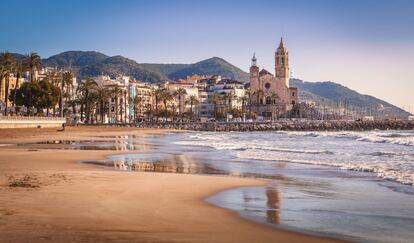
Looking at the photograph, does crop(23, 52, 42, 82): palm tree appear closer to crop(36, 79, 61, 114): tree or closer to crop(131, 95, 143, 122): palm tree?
crop(36, 79, 61, 114): tree

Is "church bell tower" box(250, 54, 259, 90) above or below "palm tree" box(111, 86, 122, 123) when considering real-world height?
above

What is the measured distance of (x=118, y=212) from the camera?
10.2 meters

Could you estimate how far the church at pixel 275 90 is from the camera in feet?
605

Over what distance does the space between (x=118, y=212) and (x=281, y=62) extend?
630 feet

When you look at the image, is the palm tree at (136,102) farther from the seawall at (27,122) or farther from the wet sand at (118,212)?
the wet sand at (118,212)

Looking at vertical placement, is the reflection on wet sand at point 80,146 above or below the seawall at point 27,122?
below

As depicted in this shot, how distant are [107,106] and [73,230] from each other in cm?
14501

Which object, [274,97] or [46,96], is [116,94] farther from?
[274,97]

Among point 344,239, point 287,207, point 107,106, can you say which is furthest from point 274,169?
point 107,106

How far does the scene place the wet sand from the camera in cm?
820

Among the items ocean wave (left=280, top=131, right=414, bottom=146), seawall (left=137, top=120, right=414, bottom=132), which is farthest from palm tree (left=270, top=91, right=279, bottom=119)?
ocean wave (left=280, top=131, right=414, bottom=146)

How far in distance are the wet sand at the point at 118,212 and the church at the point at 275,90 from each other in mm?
164645

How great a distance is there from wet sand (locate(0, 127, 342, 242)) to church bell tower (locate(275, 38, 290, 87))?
600 feet

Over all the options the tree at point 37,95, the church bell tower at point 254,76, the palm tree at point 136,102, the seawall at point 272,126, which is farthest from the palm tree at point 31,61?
the church bell tower at point 254,76
